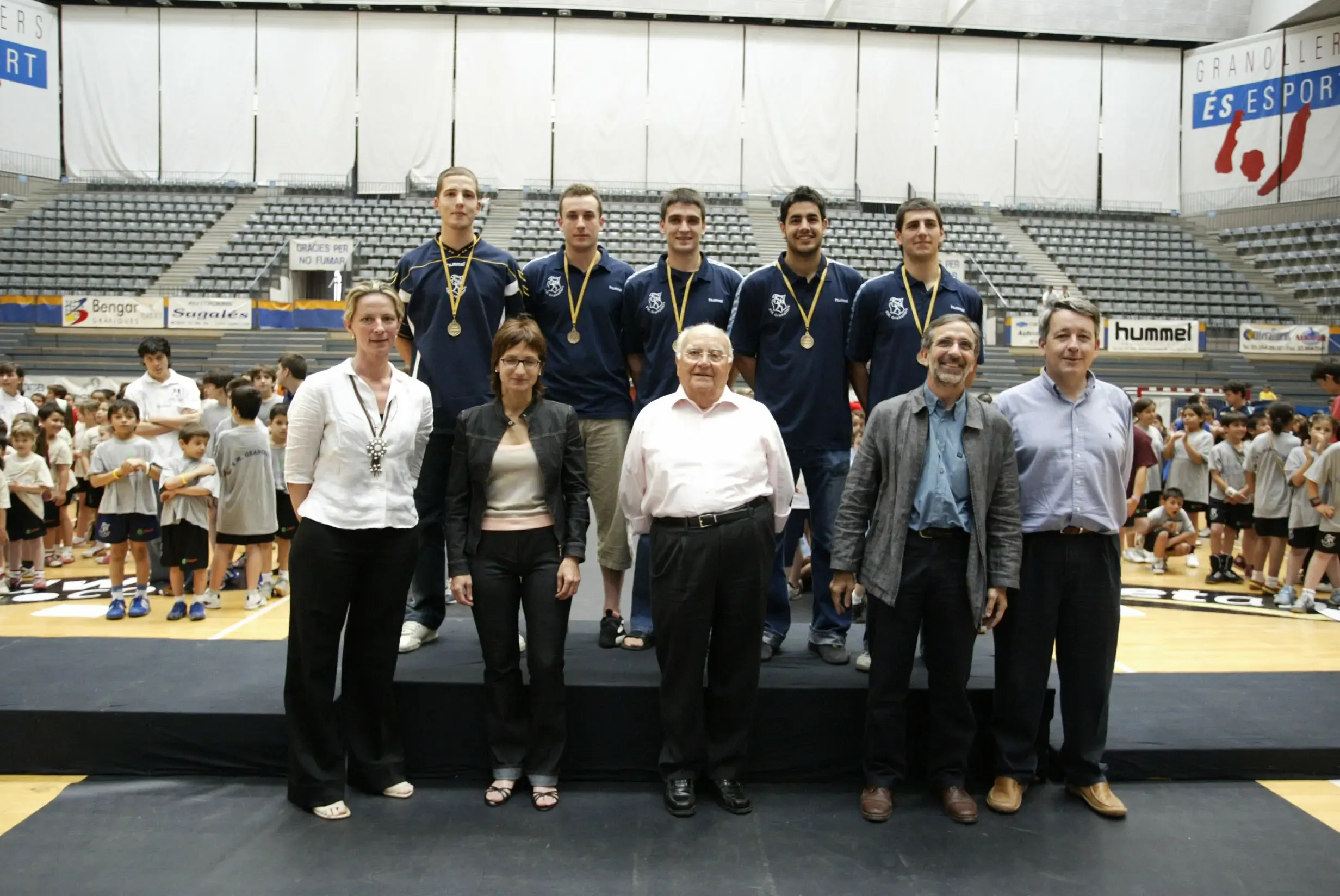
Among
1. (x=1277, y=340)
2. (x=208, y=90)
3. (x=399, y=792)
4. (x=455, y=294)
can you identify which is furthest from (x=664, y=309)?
(x=208, y=90)

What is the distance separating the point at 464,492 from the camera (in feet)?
9.84

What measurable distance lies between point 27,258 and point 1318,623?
19251mm

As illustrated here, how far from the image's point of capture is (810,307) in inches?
134

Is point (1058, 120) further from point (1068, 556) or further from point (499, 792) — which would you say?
point (499, 792)

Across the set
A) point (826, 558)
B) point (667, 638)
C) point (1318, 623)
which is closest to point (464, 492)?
point (667, 638)

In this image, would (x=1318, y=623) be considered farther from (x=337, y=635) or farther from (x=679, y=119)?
(x=679, y=119)

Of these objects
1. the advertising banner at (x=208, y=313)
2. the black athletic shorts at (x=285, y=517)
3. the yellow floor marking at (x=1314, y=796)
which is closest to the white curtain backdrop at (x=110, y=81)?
the advertising banner at (x=208, y=313)

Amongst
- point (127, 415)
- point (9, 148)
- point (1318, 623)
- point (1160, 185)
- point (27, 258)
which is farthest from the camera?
point (1160, 185)

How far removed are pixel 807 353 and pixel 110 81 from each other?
2062cm

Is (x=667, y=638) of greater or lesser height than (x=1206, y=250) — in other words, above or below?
below

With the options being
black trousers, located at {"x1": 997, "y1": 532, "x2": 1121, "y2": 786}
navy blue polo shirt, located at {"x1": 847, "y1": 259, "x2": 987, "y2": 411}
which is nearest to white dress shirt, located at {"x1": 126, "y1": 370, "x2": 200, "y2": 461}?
navy blue polo shirt, located at {"x1": 847, "y1": 259, "x2": 987, "y2": 411}

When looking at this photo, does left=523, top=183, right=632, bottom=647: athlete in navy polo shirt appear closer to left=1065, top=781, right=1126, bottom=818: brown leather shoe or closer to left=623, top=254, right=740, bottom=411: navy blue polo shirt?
left=623, top=254, right=740, bottom=411: navy blue polo shirt

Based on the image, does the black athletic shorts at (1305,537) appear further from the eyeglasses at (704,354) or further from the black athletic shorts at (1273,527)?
the eyeglasses at (704,354)

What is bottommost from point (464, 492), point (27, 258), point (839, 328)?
point (464, 492)
